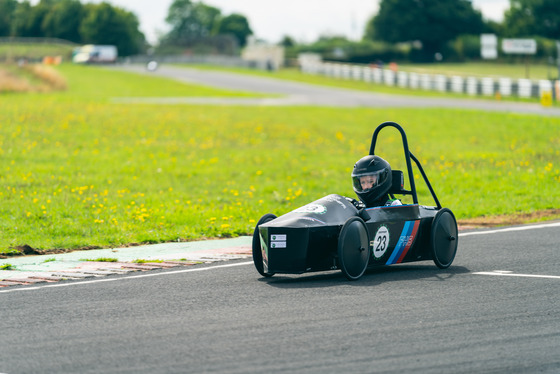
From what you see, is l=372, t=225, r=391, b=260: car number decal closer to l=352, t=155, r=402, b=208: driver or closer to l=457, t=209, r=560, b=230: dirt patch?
l=352, t=155, r=402, b=208: driver

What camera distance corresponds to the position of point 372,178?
9156 mm

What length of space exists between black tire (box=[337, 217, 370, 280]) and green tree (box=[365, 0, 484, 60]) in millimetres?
107402

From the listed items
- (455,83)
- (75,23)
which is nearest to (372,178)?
(455,83)

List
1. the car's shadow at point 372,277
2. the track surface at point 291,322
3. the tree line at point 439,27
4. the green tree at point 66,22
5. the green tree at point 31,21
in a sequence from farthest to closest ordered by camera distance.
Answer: the green tree at point 31,21, the green tree at point 66,22, the tree line at point 439,27, the car's shadow at point 372,277, the track surface at point 291,322

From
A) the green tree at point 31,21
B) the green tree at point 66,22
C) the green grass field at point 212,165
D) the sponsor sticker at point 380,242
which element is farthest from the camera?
the green tree at point 31,21

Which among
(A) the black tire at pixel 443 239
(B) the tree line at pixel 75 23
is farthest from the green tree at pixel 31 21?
(A) the black tire at pixel 443 239

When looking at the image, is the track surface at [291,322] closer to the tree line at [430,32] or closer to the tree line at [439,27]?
the tree line at [430,32]

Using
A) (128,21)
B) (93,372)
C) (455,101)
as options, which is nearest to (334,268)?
(93,372)

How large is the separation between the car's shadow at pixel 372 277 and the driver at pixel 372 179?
2.43 ft

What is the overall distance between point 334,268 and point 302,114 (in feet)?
89.8

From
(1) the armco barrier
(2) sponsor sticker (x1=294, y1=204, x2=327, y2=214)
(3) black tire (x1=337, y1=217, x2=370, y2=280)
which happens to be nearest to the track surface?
(3) black tire (x1=337, y1=217, x2=370, y2=280)

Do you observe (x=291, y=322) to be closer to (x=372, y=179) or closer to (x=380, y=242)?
(x=380, y=242)

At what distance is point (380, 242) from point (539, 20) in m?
111

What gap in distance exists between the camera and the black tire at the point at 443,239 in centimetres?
935
